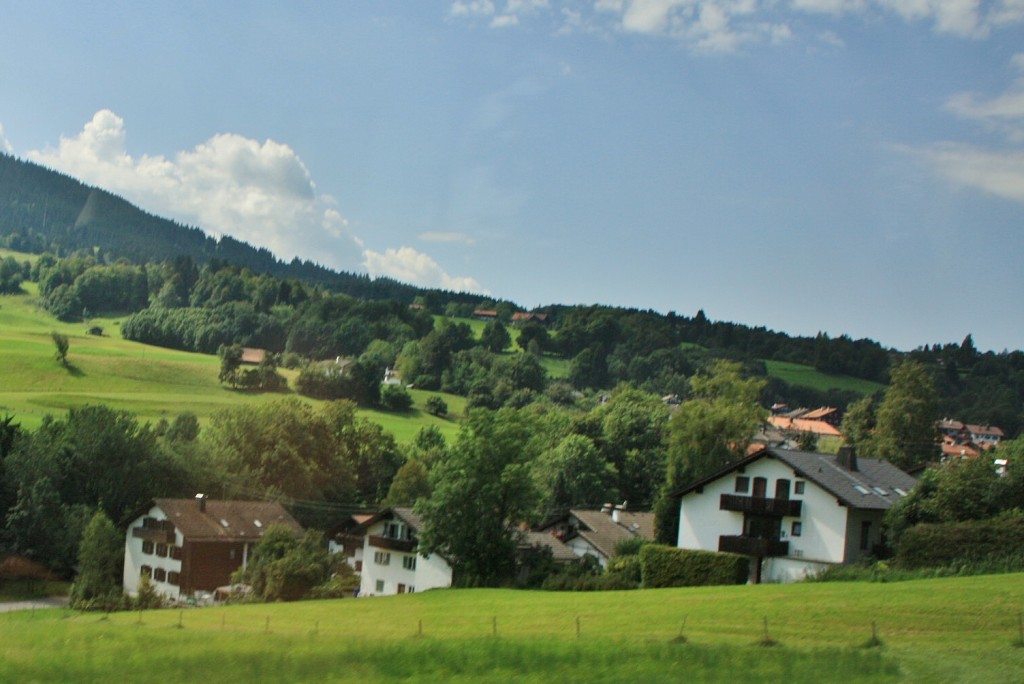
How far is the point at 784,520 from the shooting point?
4500cm

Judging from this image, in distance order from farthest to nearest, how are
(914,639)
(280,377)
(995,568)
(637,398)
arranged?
(280,377), (637,398), (995,568), (914,639)

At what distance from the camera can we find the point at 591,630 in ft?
78.4

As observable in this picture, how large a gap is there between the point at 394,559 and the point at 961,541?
29.4 m

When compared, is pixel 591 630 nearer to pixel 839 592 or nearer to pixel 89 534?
pixel 839 592

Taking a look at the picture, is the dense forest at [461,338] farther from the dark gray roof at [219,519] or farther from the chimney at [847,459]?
the chimney at [847,459]

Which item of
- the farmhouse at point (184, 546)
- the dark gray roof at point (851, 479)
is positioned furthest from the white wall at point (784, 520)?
the farmhouse at point (184, 546)

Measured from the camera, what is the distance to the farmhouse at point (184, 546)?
2127 inches

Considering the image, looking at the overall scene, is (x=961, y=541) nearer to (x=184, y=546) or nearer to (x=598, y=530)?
(x=598, y=530)

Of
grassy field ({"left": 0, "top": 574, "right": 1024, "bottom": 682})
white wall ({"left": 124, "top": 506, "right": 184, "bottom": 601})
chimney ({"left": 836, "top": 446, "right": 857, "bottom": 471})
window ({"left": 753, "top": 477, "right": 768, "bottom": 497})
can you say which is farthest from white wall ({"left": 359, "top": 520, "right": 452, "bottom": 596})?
grassy field ({"left": 0, "top": 574, "right": 1024, "bottom": 682})

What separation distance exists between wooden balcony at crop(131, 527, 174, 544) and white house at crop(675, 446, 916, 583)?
2625 cm

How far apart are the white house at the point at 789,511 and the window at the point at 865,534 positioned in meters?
0.04

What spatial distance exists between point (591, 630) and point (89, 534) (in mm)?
34764

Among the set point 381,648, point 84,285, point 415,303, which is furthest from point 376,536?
point 415,303

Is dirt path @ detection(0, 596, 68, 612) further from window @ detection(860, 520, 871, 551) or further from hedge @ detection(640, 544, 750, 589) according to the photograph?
window @ detection(860, 520, 871, 551)
